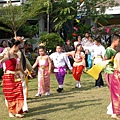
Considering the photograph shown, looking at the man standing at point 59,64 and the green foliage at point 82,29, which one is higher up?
the green foliage at point 82,29

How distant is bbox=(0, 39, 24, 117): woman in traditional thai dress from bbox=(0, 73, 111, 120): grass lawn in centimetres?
27

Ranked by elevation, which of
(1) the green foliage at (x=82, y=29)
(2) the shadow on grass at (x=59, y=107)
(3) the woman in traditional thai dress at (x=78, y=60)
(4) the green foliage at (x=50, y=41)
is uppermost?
(1) the green foliage at (x=82, y=29)

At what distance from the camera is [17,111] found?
294 inches

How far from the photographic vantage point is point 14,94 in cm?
750

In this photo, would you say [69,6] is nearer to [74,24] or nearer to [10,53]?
[74,24]

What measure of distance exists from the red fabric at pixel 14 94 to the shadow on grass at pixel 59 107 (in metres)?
0.36

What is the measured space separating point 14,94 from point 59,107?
1370 mm

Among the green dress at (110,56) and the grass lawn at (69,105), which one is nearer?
→ the green dress at (110,56)

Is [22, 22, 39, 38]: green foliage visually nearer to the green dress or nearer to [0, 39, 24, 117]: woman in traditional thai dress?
[0, 39, 24, 117]: woman in traditional thai dress

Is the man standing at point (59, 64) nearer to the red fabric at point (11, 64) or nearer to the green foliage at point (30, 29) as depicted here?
the red fabric at point (11, 64)

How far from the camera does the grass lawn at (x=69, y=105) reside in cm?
750

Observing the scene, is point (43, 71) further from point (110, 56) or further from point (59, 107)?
point (110, 56)

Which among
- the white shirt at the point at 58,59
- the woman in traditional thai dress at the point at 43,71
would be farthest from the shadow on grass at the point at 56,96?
the white shirt at the point at 58,59

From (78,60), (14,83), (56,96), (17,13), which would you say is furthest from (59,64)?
(17,13)
